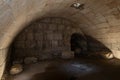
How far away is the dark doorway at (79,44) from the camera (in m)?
8.15

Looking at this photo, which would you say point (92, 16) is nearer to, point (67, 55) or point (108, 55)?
point (108, 55)

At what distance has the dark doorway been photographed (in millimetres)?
8148

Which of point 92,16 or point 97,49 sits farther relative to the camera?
point 97,49

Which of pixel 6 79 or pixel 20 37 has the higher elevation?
pixel 20 37

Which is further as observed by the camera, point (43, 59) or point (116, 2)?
point (43, 59)

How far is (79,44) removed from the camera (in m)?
8.62

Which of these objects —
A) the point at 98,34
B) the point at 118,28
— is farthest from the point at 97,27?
the point at 118,28

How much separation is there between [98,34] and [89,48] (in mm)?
1717

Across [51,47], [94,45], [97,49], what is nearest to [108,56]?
[97,49]

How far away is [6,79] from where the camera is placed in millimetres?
4254

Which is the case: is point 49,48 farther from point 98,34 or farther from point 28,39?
point 98,34

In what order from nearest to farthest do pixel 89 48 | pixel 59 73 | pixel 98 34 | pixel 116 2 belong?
pixel 116 2, pixel 59 73, pixel 98 34, pixel 89 48

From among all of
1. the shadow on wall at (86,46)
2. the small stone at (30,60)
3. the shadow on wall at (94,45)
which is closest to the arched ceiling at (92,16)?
the shadow on wall at (94,45)

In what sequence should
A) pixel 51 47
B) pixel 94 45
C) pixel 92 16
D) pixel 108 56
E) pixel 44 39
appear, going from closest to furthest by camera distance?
pixel 92 16
pixel 108 56
pixel 44 39
pixel 51 47
pixel 94 45
